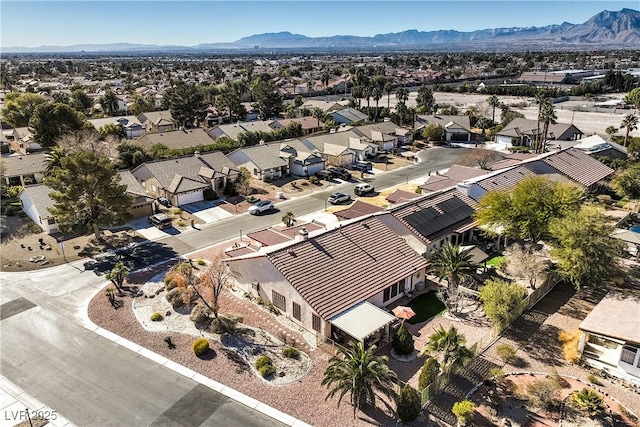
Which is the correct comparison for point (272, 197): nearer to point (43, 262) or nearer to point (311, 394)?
point (43, 262)

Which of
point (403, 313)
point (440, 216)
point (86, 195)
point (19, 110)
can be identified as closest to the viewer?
point (403, 313)

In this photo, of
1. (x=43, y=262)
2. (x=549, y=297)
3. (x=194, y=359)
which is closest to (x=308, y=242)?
(x=194, y=359)

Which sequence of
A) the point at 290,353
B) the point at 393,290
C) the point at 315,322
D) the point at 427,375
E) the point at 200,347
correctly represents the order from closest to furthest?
1. the point at 427,375
2. the point at 290,353
3. the point at 200,347
4. the point at 315,322
5. the point at 393,290

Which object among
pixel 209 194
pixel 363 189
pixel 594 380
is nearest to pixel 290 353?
pixel 594 380

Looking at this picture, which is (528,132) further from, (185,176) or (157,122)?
(157,122)

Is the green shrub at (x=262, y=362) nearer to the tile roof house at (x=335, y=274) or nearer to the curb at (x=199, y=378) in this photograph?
the curb at (x=199, y=378)

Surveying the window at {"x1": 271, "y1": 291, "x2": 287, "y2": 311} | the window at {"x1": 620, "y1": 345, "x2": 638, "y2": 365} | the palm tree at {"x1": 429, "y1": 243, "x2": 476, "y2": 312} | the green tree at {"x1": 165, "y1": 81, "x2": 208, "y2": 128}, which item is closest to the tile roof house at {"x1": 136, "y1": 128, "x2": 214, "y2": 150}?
the green tree at {"x1": 165, "y1": 81, "x2": 208, "y2": 128}
